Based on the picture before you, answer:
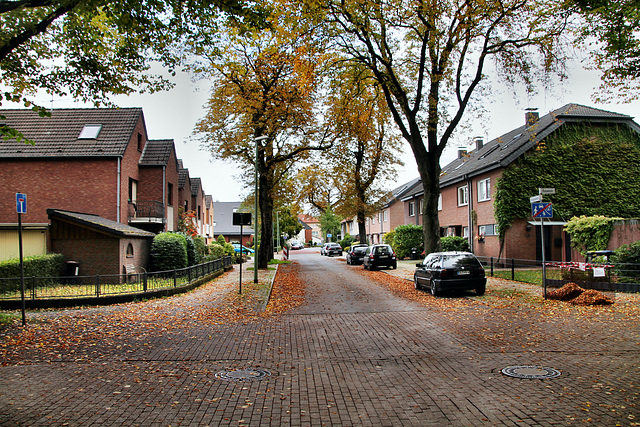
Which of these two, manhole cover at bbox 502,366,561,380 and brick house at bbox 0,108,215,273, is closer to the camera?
manhole cover at bbox 502,366,561,380

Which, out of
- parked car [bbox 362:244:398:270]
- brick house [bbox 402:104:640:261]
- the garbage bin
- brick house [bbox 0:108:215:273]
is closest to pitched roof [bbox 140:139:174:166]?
brick house [bbox 0:108:215:273]

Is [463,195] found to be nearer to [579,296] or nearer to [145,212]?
[579,296]

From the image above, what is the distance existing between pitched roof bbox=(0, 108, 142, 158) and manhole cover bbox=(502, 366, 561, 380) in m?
22.6


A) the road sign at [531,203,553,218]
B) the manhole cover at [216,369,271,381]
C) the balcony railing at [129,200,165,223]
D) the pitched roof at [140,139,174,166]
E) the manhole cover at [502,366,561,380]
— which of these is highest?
the pitched roof at [140,139,174,166]

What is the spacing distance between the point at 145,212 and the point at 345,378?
23105 millimetres

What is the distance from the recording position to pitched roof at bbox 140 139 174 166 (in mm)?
28044

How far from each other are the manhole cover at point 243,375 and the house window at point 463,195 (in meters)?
26.5

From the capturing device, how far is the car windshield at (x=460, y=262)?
48.4 ft

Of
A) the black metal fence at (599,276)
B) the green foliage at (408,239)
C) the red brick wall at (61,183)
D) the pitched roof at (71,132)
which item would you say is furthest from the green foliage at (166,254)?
the green foliage at (408,239)

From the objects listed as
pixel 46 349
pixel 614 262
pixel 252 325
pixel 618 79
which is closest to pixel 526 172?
pixel 618 79

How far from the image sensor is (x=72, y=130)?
25656mm

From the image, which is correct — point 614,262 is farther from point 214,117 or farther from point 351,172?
point 351,172

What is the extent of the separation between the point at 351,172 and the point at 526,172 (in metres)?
17.3

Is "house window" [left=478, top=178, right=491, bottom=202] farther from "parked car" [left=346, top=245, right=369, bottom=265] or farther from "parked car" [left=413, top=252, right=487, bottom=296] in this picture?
"parked car" [left=413, top=252, right=487, bottom=296]
